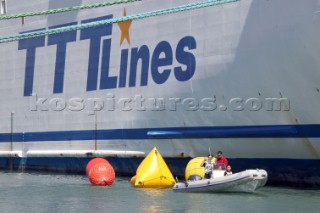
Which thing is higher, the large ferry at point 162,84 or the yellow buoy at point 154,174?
the large ferry at point 162,84

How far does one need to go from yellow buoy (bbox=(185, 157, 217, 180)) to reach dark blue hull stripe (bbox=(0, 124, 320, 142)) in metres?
0.78

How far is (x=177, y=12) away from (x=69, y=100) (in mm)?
4343

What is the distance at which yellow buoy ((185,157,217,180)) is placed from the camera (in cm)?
1672

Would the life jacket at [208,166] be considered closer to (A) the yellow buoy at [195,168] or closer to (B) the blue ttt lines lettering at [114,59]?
(A) the yellow buoy at [195,168]

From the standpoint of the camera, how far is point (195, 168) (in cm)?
1689

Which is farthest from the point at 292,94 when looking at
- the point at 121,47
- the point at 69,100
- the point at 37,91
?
the point at 37,91

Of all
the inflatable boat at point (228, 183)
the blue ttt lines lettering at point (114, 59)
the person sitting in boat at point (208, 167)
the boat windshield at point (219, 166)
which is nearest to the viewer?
the inflatable boat at point (228, 183)

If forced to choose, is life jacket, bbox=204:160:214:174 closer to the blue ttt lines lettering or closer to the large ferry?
the large ferry

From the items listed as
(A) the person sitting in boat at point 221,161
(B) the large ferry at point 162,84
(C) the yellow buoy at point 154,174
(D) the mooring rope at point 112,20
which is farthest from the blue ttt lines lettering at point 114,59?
(A) the person sitting in boat at point 221,161

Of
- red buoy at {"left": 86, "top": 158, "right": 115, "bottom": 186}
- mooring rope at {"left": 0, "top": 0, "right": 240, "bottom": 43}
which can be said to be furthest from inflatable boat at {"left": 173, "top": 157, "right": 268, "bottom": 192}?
mooring rope at {"left": 0, "top": 0, "right": 240, "bottom": 43}

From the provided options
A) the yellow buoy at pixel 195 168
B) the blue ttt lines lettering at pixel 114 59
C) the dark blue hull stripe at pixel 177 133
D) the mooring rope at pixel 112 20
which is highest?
the mooring rope at pixel 112 20

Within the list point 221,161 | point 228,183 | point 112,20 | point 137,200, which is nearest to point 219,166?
A: point 221,161

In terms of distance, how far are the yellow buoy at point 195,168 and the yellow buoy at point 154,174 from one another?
1.85ft

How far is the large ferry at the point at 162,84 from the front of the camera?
16078 millimetres
